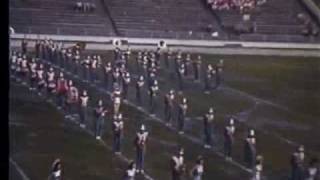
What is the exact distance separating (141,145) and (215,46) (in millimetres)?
461

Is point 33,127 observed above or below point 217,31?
below

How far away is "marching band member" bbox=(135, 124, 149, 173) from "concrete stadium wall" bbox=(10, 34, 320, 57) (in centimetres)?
32

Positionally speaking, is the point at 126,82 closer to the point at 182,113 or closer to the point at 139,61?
the point at 139,61

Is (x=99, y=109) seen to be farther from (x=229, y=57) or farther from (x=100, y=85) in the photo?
(x=229, y=57)

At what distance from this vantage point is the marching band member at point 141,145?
296cm

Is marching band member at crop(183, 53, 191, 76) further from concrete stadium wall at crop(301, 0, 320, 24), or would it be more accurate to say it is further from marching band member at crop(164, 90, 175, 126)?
concrete stadium wall at crop(301, 0, 320, 24)

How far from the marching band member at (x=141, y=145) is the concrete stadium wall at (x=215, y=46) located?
32cm

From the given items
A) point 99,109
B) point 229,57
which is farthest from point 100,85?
point 229,57

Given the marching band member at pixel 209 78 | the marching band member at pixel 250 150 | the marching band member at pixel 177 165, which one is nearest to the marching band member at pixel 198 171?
the marching band member at pixel 177 165

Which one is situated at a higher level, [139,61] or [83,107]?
[139,61]

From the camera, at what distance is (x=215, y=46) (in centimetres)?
308

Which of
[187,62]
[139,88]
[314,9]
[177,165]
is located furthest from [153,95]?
[314,9]

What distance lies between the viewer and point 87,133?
2967 mm

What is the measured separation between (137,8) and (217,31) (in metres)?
0.31
